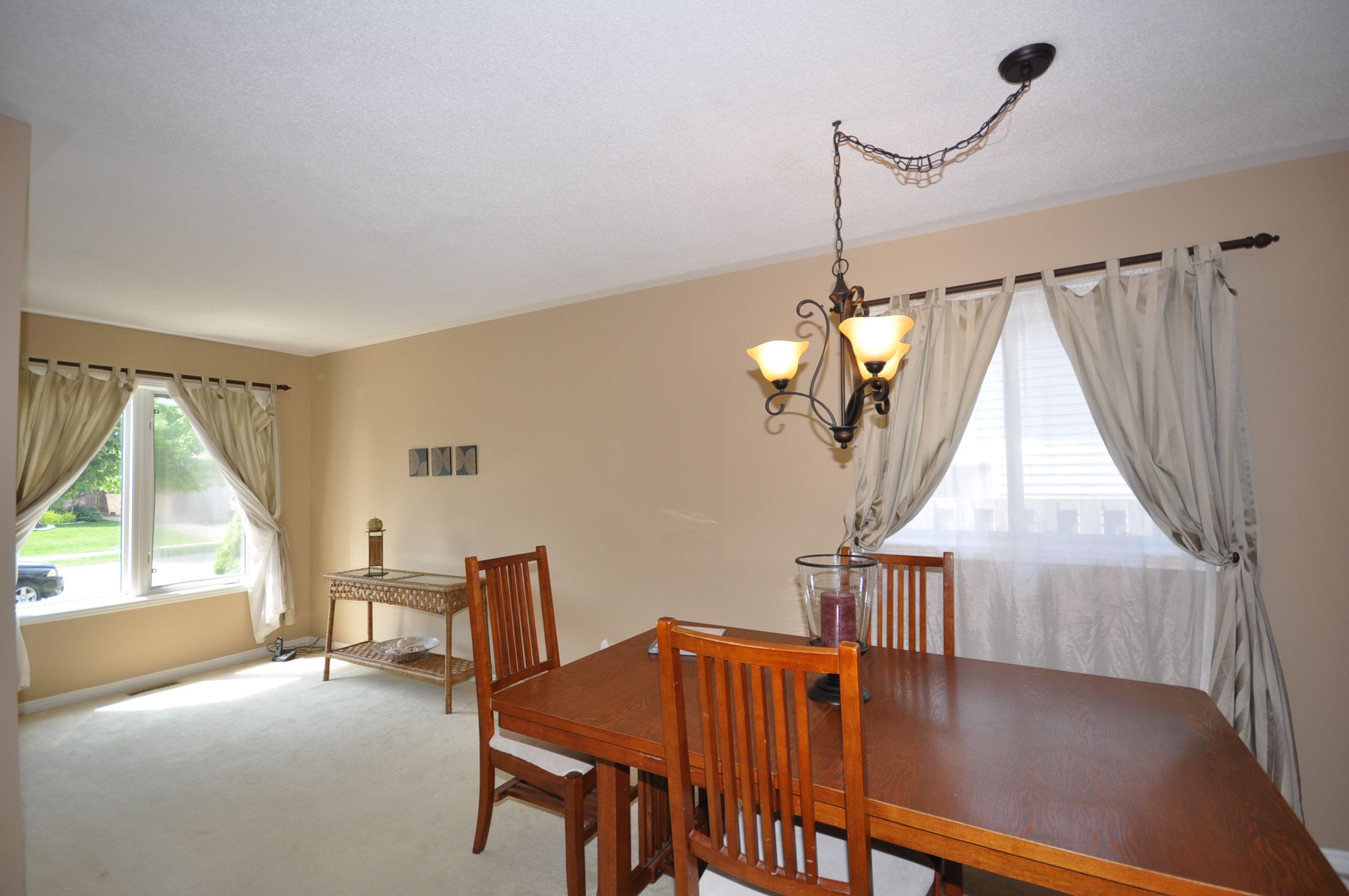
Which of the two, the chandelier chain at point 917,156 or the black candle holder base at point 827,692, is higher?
the chandelier chain at point 917,156

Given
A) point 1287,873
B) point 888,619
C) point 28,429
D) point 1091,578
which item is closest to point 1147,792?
point 1287,873

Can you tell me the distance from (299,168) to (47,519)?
3.69 meters

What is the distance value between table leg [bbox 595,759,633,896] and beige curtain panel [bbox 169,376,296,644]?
4.57 meters

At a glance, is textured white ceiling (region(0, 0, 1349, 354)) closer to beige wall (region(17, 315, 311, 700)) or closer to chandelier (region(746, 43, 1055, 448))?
chandelier (region(746, 43, 1055, 448))

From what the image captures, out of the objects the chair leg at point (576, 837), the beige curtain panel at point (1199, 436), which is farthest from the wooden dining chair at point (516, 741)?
the beige curtain panel at point (1199, 436)

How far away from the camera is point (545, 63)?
5.84 feet

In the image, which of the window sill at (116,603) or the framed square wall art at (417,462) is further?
the framed square wall art at (417,462)

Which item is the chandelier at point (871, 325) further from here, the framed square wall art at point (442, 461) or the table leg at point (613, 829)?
the framed square wall art at point (442, 461)

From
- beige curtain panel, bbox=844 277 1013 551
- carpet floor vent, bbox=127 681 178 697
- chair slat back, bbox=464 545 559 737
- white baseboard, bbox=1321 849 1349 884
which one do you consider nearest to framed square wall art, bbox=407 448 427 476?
carpet floor vent, bbox=127 681 178 697

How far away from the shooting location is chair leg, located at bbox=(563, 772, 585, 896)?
6.15 feet

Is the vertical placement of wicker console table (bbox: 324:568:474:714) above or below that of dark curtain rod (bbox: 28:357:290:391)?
below

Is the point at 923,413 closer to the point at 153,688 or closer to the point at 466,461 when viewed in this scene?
the point at 466,461

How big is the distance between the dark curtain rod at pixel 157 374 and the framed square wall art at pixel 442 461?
176 centimetres

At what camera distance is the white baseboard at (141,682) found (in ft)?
13.1
